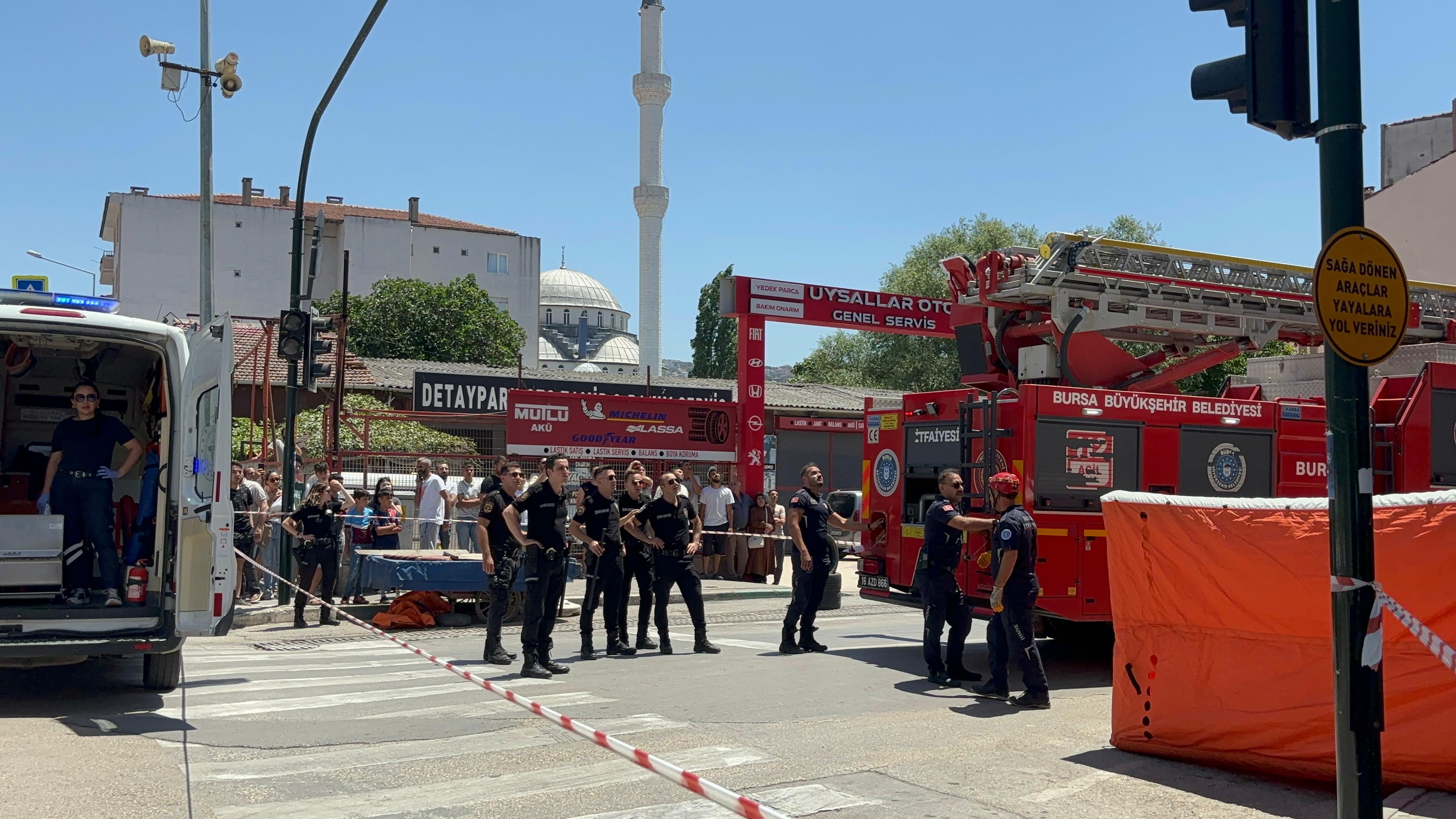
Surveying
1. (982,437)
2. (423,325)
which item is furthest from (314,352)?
(423,325)

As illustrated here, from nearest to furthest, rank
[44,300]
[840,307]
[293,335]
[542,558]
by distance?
[44,300]
[542,558]
[293,335]
[840,307]

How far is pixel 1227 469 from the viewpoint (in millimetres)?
12078

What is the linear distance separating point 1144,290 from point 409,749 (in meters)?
9.19

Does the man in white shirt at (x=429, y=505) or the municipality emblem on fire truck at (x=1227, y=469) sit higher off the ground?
the municipality emblem on fire truck at (x=1227, y=469)

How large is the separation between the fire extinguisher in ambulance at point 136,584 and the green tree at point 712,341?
221 feet

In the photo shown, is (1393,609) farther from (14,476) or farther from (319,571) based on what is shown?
(319,571)

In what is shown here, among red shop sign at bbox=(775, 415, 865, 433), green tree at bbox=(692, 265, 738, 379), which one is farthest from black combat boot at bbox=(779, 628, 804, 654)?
green tree at bbox=(692, 265, 738, 379)

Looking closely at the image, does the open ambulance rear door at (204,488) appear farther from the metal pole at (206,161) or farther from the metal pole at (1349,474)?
the metal pole at (206,161)

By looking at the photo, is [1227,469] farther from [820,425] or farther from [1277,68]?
[820,425]

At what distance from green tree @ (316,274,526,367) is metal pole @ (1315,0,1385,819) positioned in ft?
192

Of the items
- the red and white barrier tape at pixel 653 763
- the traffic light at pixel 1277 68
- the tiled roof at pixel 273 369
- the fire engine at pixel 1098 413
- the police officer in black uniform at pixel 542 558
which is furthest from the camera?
the tiled roof at pixel 273 369

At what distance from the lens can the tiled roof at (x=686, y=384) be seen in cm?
3766

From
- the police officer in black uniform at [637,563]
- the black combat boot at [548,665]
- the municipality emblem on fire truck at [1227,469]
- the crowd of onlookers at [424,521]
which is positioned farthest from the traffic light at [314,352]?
the municipality emblem on fire truck at [1227,469]

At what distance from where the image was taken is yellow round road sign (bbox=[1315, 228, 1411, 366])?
4.62 meters
